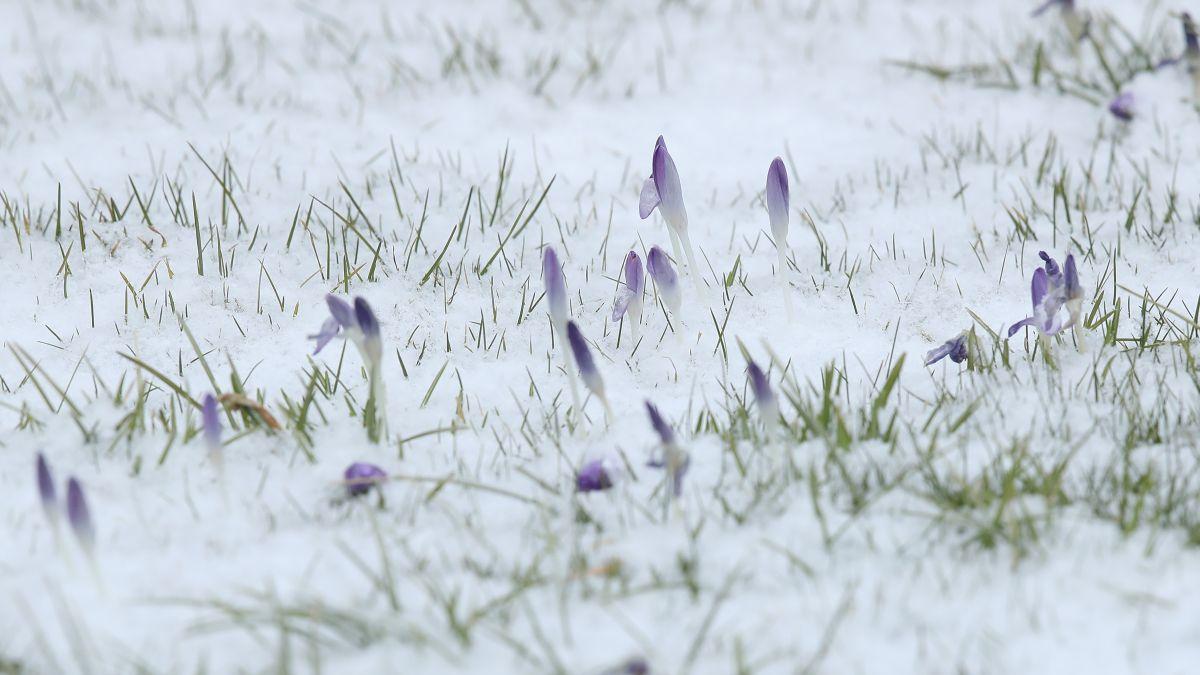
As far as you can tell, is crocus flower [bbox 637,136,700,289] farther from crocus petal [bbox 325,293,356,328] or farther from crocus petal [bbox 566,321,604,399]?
crocus petal [bbox 325,293,356,328]

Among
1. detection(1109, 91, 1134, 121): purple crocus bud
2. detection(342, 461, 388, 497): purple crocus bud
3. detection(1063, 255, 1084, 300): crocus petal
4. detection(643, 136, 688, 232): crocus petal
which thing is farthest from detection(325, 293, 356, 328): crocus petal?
detection(1109, 91, 1134, 121): purple crocus bud

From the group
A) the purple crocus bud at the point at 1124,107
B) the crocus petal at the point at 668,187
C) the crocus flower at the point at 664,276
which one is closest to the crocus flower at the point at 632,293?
the crocus flower at the point at 664,276

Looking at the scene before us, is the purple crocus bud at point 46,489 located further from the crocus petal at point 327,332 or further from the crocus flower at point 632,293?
the crocus flower at point 632,293

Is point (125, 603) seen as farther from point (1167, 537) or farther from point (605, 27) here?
point (605, 27)

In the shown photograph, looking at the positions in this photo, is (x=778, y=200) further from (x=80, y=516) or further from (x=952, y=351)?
(x=80, y=516)

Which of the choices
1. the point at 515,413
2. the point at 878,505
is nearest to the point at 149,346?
the point at 515,413

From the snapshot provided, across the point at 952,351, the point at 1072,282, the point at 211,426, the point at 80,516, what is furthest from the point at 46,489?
the point at 1072,282
